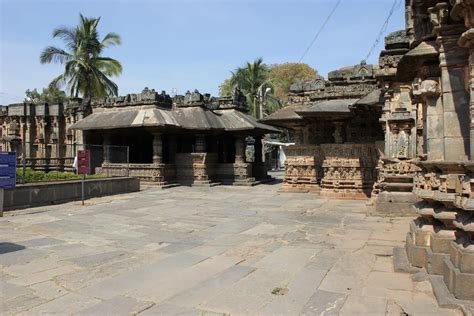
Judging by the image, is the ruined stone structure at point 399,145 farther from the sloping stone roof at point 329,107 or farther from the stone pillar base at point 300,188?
the stone pillar base at point 300,188

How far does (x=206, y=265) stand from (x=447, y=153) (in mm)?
3408

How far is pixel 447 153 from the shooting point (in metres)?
4.70

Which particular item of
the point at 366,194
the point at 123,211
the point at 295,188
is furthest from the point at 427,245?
the point at 295,188

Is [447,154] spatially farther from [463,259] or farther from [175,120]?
[175,120]

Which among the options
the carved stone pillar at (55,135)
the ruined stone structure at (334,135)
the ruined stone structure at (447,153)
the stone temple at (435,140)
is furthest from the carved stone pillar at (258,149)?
the ruined stone structure at (447,153)

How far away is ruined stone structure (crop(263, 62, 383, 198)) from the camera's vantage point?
1407 centimetres

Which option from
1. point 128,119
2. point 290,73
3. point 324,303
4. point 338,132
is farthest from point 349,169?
point 290,73

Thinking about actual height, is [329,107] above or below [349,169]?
above

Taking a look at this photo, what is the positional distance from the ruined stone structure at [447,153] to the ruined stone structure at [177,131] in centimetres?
1531

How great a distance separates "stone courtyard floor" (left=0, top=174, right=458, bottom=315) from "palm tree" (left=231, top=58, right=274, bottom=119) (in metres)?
26.7

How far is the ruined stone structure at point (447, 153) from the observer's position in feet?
12.9

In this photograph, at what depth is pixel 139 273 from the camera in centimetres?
524

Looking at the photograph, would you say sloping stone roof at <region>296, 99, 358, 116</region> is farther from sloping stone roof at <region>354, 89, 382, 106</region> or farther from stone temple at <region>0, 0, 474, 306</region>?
sloping stone roof at <region>354, 89, 382, 106</region>

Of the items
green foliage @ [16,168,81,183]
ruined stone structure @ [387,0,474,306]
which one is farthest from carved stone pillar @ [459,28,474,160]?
green foliage @ [16,168,81,183]
